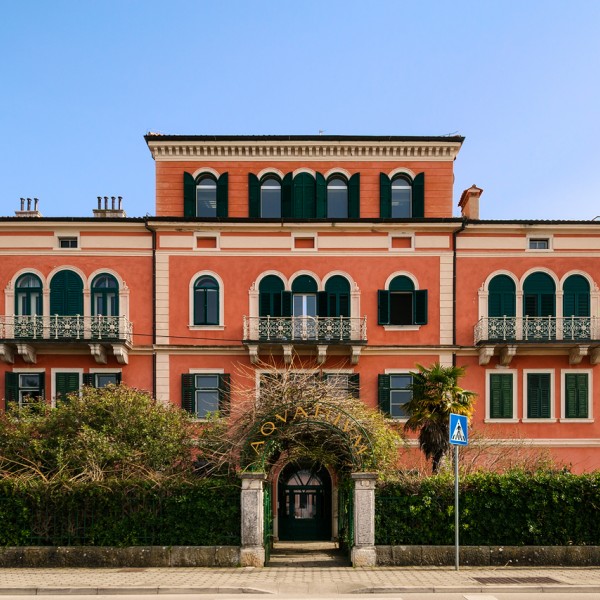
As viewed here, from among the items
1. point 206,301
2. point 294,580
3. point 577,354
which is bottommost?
point 294,580

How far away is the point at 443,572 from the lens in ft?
55.3

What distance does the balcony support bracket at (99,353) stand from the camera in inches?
1054

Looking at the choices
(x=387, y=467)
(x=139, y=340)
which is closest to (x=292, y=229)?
(x=139, y=340)

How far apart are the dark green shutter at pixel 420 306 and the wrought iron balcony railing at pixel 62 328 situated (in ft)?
33.9

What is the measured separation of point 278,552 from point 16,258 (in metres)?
14.2

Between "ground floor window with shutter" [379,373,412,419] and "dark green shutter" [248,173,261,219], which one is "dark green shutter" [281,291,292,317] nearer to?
"dark green shutter" [248,173,261,219]

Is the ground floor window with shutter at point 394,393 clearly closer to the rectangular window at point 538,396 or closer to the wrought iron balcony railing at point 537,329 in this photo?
the wrought iron balcony railing at point 537,329

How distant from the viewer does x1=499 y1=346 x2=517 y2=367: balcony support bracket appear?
2720cm

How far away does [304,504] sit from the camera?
28562 millimetres

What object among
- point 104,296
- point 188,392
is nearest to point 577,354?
point 188,392

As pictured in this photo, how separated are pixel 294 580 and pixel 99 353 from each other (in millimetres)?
13297

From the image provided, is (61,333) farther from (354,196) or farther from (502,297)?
(502,297)

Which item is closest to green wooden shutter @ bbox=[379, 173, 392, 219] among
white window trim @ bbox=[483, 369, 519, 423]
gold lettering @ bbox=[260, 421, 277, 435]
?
white window trim @ bbox=[483, 369, 519, 423]

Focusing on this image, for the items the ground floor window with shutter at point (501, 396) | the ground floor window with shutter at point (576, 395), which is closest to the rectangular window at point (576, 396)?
the ground floor window with shutter at point (576, 395)
